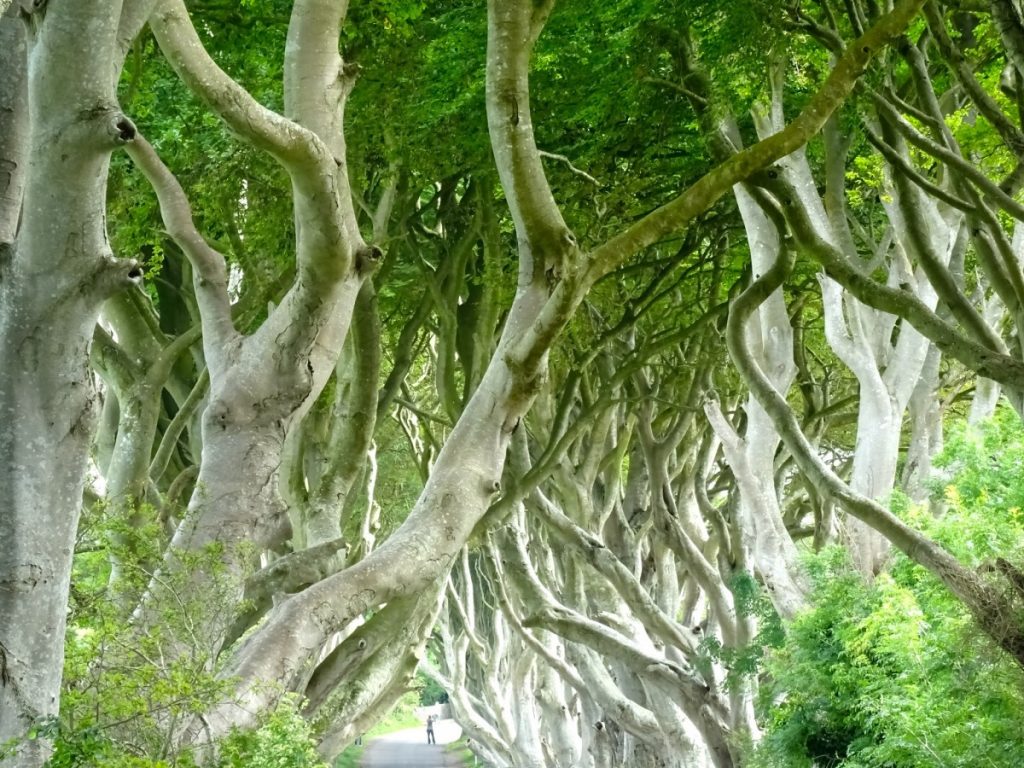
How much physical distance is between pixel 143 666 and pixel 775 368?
7170 mm

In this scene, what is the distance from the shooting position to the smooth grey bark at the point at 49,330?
3787 millimetres

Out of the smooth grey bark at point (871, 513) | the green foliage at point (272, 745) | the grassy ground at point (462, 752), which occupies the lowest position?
the grassy ground at point (462, 752)

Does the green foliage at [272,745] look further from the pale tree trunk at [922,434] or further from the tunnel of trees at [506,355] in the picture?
the pale tree trunk at [922,434]

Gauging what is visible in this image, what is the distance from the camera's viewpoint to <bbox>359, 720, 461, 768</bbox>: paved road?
4609 cm

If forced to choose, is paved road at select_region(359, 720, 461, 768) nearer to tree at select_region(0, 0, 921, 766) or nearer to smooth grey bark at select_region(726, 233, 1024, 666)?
smooth grey bark at select_region(726, 233, 1024, 666)

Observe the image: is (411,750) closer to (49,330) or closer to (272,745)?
(272,745)

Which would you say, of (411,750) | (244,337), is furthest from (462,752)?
(244,337)

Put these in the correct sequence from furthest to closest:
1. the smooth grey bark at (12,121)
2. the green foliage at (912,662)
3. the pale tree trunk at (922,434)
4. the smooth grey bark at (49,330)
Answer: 1. the pale tree trunk at (922,434)
2. the green foliage at (912,662)
3. the smooth grey bark at (12,121)
4. the smooth grey bark at (49,330)

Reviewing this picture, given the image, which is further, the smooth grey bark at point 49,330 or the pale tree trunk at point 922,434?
the pale tree trunk at point 922,434

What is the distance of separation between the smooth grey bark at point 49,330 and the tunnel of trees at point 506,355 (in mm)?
14

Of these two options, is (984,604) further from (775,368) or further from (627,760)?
(627,760)

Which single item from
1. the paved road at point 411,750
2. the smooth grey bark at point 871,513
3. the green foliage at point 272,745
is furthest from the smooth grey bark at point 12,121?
the paved road at point 411,750

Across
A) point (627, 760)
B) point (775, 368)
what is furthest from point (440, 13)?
point (627, 760)

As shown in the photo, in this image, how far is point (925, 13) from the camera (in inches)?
303
